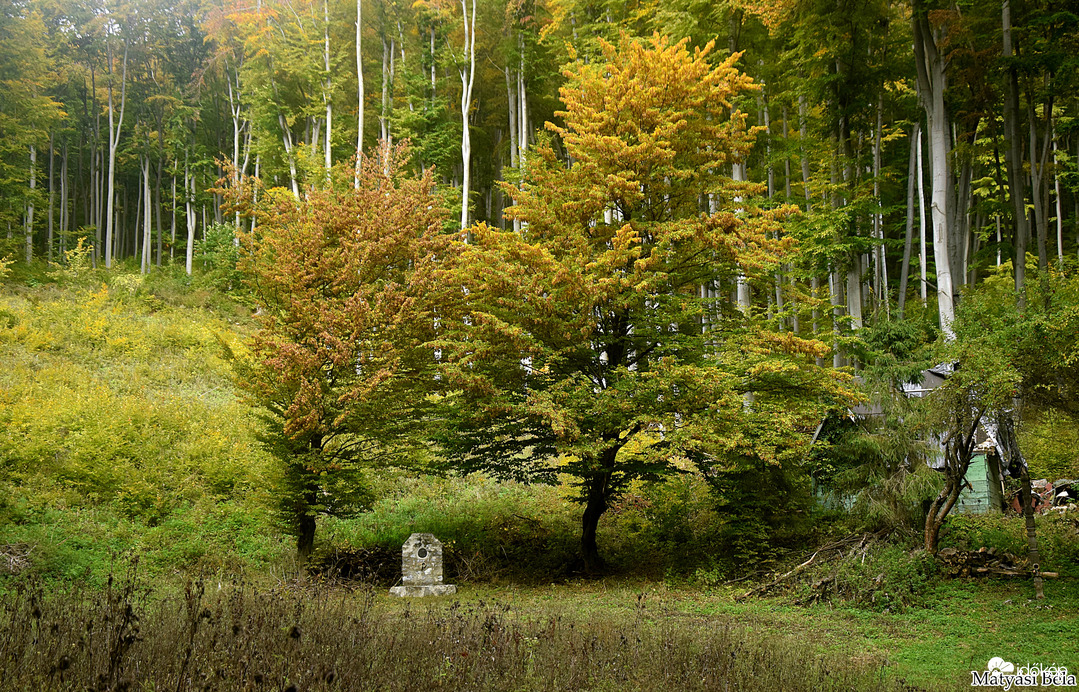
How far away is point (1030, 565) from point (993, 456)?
530 cm

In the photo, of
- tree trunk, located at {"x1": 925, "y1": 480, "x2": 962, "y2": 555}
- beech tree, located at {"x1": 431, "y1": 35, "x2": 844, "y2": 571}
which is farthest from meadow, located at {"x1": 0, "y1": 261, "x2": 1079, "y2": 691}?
beech tree, located at {"x1": 431, "y1": 35, "x2": 844, "y2": 571}

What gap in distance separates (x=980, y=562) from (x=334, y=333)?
1046 centimetres

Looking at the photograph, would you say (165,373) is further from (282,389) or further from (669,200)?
(669,200)

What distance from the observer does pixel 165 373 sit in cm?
1748

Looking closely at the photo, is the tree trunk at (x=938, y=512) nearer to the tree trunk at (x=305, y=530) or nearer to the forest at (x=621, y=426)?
the forest at (x=621, y=426)

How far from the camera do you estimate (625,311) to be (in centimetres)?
1150

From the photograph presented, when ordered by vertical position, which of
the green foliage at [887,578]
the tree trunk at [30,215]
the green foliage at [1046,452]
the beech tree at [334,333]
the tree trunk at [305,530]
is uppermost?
the tree trunk at [30,215]

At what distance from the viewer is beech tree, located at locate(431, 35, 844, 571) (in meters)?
10.3

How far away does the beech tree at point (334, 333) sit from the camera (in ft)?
34.2

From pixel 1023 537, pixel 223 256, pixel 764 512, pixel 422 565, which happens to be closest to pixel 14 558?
pixel 422 565

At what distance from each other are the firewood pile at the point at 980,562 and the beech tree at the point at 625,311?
271 cm

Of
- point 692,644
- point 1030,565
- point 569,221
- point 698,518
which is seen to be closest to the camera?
point 692,644

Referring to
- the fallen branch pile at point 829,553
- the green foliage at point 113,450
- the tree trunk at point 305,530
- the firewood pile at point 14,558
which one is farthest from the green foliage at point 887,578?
the firewood pile at point 14,558

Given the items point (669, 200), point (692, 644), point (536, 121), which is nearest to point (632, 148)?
point (669, 200)
